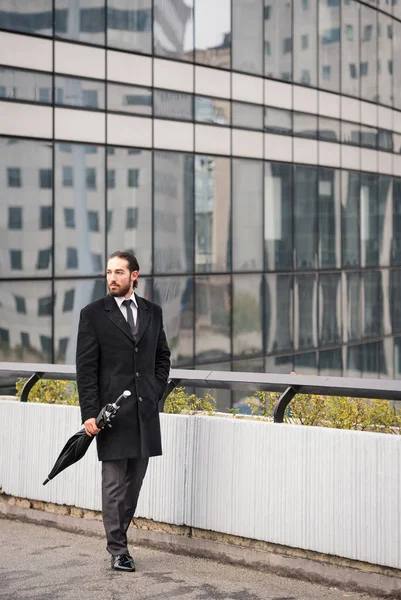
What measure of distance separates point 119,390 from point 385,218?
24926 millimetres

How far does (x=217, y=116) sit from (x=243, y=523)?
17379mm

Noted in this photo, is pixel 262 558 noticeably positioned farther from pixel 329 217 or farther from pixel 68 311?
pixel 329 217

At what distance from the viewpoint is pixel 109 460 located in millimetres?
6805

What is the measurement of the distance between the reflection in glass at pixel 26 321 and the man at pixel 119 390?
12.7 meters

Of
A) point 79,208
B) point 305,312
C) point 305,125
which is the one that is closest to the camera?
point 79,208

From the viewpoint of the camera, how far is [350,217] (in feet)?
94.8

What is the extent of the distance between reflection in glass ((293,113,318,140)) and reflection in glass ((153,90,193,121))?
4001 mm

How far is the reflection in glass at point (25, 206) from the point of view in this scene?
64.0 feet

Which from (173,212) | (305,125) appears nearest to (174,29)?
(173,212)

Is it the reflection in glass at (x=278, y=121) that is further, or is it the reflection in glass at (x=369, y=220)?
the reflection in glass at (x=369, y=220)

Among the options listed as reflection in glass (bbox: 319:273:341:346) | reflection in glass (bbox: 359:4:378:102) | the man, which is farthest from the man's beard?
reflection in glass (bbox: 359:4:378:102)

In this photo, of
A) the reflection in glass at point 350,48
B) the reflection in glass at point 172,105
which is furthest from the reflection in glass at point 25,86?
the reflection in glass at point 350,48

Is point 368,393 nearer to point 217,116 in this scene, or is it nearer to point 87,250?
point 87,250

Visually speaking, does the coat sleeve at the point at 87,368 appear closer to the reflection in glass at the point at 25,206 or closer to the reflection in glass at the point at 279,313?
the reflection in glass at the point at 25,206
